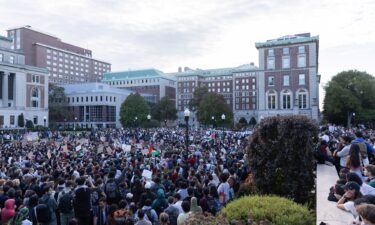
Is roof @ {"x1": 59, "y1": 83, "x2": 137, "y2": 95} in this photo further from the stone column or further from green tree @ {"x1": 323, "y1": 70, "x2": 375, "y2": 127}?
green tree @ {"x1": 323, "y1": 70, "x2": 375, "y2": 127}

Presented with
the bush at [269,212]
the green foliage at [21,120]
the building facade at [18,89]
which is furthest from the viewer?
the building facade at [18,89]

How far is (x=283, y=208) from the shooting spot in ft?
21.0

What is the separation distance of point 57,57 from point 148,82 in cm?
3650

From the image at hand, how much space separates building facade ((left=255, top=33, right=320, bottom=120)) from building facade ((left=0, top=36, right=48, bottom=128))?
173 ft

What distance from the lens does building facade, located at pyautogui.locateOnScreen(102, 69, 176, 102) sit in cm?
12094

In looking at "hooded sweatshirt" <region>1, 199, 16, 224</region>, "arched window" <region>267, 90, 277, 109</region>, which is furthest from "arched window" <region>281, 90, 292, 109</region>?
"hooded sweatshirt" <region>1, 199, 16, 224</region>

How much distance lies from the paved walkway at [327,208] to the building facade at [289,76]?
211ft

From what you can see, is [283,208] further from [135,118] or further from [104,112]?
[104,112]

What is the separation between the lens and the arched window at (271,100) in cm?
7450

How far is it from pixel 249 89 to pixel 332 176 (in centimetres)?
9967

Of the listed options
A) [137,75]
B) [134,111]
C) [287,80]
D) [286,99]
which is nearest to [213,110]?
[286,99]

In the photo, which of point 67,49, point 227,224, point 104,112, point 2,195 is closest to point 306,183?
point 227,224

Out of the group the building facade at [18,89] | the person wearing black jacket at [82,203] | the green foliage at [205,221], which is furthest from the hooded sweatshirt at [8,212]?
the building facade at [18,89]

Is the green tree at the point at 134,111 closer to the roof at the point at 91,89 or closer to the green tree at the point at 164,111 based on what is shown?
the green tree at the point at 164,111
